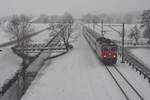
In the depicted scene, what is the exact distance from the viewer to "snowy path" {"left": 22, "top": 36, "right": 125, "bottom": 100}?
77.2 feet

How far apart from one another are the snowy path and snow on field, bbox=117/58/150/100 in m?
2.21

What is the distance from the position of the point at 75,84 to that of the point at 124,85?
5.66 metres

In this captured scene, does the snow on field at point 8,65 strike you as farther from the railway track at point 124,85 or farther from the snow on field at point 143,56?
the snow on field at point 143,56

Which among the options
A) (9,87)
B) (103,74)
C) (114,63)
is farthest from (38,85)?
(114,63)

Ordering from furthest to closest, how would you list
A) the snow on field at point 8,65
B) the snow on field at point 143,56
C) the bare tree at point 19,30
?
the bare tree at point 19,30, the snow on field at point 143,56, the snow on field at point 8,65

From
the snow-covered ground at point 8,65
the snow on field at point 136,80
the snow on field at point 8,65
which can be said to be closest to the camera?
the snow on field at point 136,80

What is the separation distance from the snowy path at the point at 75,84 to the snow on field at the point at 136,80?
7.24 feet

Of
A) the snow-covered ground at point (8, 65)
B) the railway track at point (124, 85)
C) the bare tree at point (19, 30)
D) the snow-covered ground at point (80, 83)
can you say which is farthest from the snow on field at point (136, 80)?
the bare tree at point (19, 30)

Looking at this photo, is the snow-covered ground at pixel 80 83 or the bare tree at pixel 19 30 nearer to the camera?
the snow-covered ground at pixel 80 83

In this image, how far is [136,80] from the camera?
27.8m

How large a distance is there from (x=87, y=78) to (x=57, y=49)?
25170mm

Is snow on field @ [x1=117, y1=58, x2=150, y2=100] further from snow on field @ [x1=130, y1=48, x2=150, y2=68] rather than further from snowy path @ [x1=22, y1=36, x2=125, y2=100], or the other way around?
snow on field @ [x1=130, y1=48, x2=150, y2=68]

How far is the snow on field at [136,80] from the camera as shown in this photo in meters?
23.9

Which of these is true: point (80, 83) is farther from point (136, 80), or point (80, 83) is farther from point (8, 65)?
point (8, 65)
